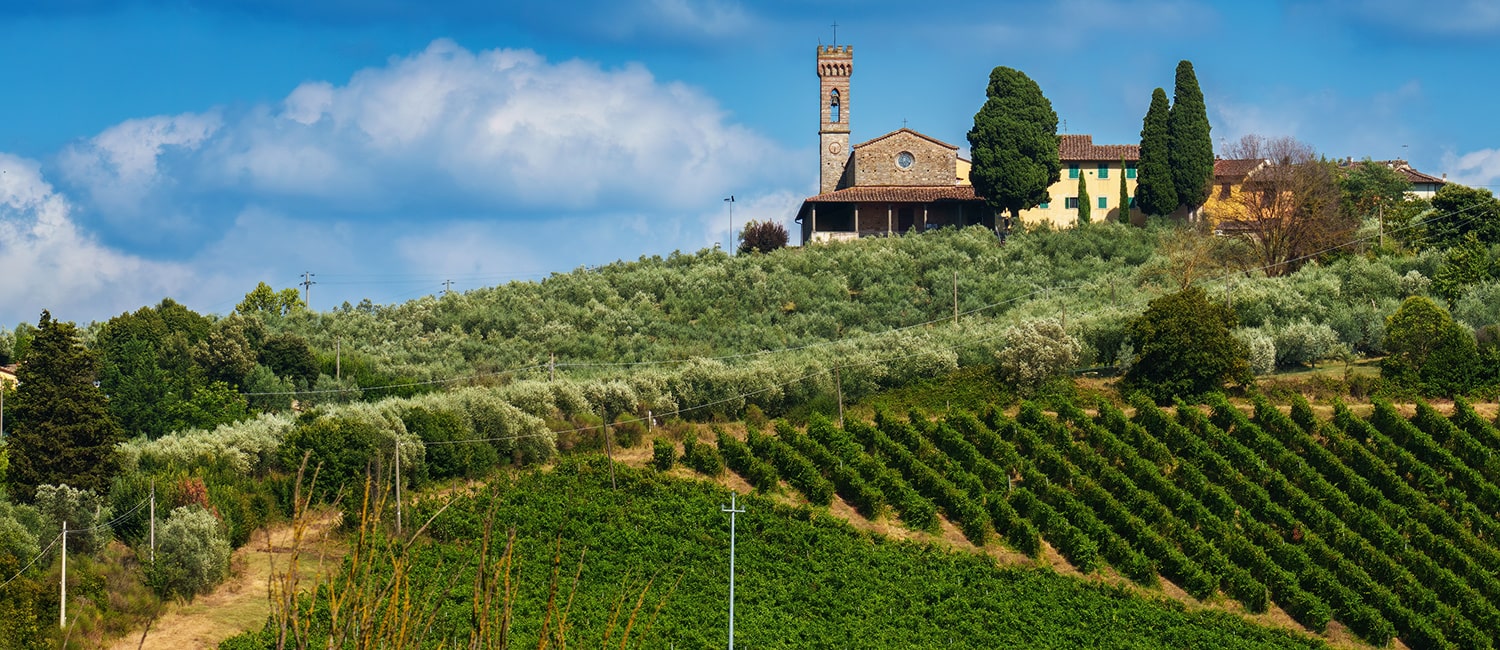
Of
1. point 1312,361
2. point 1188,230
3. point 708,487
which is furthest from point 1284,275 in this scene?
point 708,487

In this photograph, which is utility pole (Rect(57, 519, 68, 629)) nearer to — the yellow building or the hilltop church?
the hilltop church

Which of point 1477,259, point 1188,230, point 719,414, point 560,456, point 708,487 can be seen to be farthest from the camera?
point 1188,230

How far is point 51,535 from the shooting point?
4247cm

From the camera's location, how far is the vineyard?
4053cm

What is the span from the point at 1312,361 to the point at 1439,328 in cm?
457

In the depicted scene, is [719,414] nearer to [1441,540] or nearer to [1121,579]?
[1121,579]

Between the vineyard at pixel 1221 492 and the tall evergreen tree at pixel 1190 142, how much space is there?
3260cm

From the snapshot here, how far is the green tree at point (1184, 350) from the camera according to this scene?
5125cm

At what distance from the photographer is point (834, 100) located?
9194 centimetres

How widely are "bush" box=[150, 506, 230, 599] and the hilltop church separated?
4760cm

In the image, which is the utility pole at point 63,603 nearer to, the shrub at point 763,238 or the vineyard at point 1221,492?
the vineyard at point 1221,492

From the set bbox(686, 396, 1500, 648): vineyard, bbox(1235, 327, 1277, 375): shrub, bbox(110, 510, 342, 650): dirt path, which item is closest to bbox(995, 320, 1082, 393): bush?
bbox(686, 396, 1500, 648): vineyard

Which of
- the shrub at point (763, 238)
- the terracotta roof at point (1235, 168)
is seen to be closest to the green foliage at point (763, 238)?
the shrub at point (763, 238)

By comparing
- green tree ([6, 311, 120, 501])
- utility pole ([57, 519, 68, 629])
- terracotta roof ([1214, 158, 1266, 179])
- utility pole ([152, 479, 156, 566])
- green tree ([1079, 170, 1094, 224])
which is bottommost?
utility pole ([57, 519, 68, 629])
